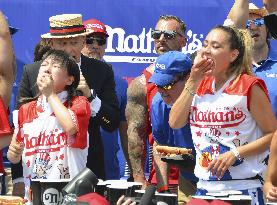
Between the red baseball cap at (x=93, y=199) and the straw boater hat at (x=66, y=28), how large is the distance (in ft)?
7.73

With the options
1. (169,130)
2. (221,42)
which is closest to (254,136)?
(221,42)

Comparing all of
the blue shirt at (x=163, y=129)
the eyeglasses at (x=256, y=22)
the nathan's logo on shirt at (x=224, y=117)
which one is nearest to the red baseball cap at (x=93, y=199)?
the nathan's logo on shirt at (x=224, y=117)

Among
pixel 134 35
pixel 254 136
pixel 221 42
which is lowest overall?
pixel 254 136

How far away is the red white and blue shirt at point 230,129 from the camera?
208 inches

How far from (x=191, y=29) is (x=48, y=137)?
11.6 feet

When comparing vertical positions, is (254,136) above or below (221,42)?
below

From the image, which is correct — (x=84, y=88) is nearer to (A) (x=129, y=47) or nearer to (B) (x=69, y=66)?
(B) (x=69, y=66)

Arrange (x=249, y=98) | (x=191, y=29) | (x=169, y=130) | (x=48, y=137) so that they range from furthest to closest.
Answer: (x=191, y=29) → (x=169, y=130) → (x=48, y=137) → (x=249, y=98)

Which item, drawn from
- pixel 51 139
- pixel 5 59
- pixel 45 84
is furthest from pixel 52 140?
pixel 5 59

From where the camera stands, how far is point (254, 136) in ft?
17.6

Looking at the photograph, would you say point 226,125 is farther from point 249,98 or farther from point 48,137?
point 48,137

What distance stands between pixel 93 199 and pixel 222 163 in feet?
3.98

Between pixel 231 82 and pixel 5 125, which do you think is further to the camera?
pixel 5 125

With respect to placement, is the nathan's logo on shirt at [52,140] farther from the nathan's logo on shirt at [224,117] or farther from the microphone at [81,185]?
the microphone at [81,185]
